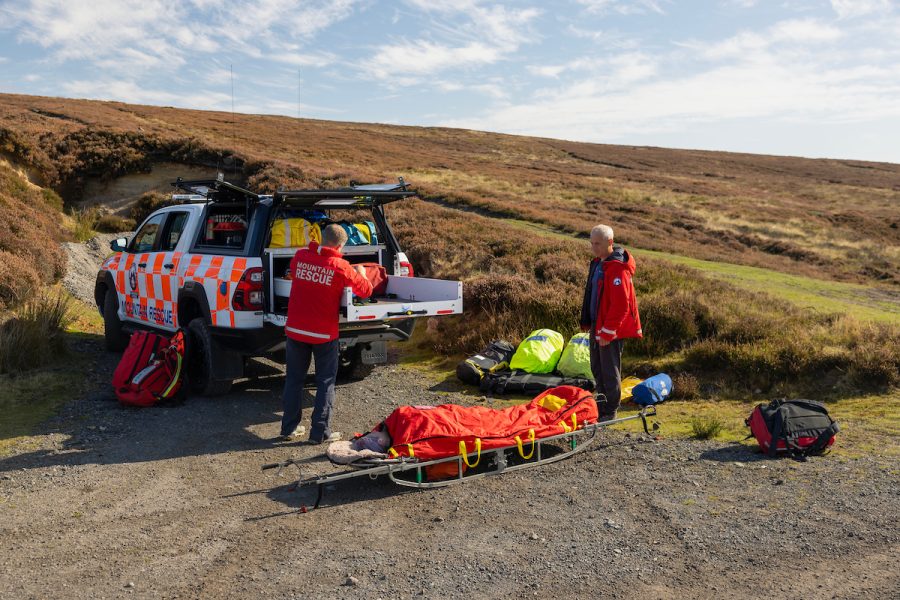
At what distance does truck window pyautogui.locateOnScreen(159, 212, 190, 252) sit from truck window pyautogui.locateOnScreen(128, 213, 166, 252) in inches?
8.0

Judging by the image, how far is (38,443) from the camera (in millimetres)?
6559

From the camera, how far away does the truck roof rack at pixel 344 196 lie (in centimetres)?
741

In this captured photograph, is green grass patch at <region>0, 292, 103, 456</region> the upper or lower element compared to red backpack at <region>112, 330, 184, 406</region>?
lower

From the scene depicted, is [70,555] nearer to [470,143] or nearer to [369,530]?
[369,530]

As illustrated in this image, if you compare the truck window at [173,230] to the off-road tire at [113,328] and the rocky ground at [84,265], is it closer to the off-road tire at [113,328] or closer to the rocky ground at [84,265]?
the off-road tire at [113,328]

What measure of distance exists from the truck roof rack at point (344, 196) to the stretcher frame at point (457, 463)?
9.01ft

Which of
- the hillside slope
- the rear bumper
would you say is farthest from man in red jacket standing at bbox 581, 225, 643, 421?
the hillside slope

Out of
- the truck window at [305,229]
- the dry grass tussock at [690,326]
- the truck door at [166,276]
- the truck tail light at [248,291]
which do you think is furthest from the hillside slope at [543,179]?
the truck tail light at [248,291]

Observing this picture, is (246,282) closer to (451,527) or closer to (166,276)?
(166,276)

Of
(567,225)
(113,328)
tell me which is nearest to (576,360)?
(113,328)

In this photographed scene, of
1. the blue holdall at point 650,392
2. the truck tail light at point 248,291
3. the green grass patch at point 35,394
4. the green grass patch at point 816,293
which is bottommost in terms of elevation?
the green grass patch at point 35,394

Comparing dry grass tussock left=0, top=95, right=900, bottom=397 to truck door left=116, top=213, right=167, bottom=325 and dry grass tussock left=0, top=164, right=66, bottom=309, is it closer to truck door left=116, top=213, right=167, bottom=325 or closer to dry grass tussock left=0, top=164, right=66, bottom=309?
dry grass tussock left=0, top=164, right=66, bottom=309

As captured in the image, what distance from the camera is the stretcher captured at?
5266 millimetres

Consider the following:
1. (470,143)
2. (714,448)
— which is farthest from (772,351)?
(470,143)
